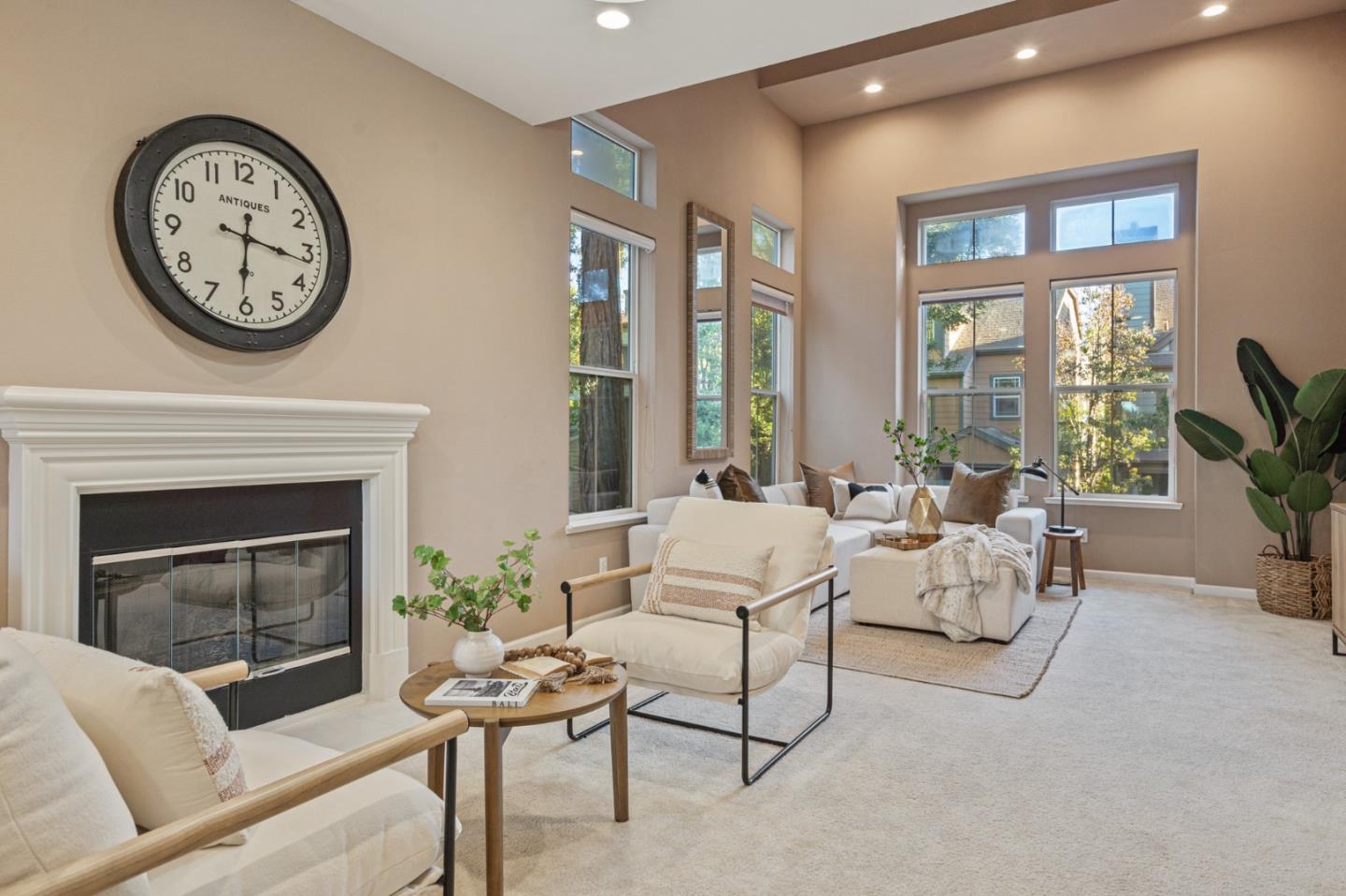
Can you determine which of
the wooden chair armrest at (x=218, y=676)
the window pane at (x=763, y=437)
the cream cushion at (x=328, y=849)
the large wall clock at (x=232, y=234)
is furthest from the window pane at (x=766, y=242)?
the cream cushion at (x=328, y=849)

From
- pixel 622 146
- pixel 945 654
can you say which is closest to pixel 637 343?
pixel 622 146

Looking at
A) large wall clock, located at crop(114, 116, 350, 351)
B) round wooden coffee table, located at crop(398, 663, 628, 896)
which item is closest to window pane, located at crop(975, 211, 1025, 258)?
large wall clock, located at crop(114, 116, 350, 351)

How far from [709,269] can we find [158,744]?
4.99 m

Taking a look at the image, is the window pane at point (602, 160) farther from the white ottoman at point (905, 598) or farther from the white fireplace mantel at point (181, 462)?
the white ottoman at point (905, 598)

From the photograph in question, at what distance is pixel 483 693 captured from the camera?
204 cm

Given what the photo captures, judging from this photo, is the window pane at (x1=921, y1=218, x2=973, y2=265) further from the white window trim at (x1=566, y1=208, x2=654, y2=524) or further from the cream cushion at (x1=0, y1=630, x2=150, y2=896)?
the cream cushion at (x1=0, y1=630, x2=150, y2=896)

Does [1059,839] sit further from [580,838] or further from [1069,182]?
[1069,182]

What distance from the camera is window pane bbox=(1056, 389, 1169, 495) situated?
6223 mm

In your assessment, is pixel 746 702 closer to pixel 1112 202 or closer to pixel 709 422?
pixel 709 422

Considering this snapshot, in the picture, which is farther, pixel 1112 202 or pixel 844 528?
pixel 1112 202

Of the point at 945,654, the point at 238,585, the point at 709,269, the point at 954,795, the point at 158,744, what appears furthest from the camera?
the point at 709,269

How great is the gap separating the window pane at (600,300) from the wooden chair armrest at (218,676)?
2.85 metres

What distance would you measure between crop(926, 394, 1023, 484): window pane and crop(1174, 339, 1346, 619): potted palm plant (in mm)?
1574

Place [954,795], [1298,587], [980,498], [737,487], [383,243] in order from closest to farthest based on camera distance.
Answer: [954,795] → [383,243] → [1298,587] → [737,487] → [980,498]
